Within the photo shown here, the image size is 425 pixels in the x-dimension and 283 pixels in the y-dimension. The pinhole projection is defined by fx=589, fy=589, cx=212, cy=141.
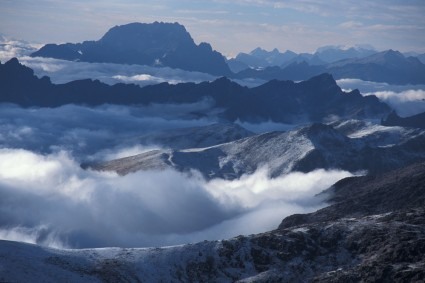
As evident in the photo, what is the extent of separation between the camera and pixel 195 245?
15450cm

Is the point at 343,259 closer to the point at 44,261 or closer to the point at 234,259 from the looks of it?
the point at 234,259

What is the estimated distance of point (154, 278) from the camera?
140375 mm

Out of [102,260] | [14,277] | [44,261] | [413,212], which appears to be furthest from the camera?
[413,212]

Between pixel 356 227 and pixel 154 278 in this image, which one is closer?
pixel 154 278

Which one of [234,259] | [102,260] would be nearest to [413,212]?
[234,259]

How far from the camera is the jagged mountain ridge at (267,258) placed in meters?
131

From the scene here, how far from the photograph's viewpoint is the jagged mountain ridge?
13088cm

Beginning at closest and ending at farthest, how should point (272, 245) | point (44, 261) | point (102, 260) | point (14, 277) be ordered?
point (14, 277) → point (44, 261) → point (102, 260) → point (272, 245)

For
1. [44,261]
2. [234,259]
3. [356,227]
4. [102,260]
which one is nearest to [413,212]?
[356,227]

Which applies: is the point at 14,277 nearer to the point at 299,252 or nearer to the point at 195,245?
the point at 195,245

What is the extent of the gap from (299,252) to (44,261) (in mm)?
62995

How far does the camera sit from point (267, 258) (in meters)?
148

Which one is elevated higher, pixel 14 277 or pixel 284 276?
pixel 14 277

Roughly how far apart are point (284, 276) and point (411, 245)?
31002 millimetres
